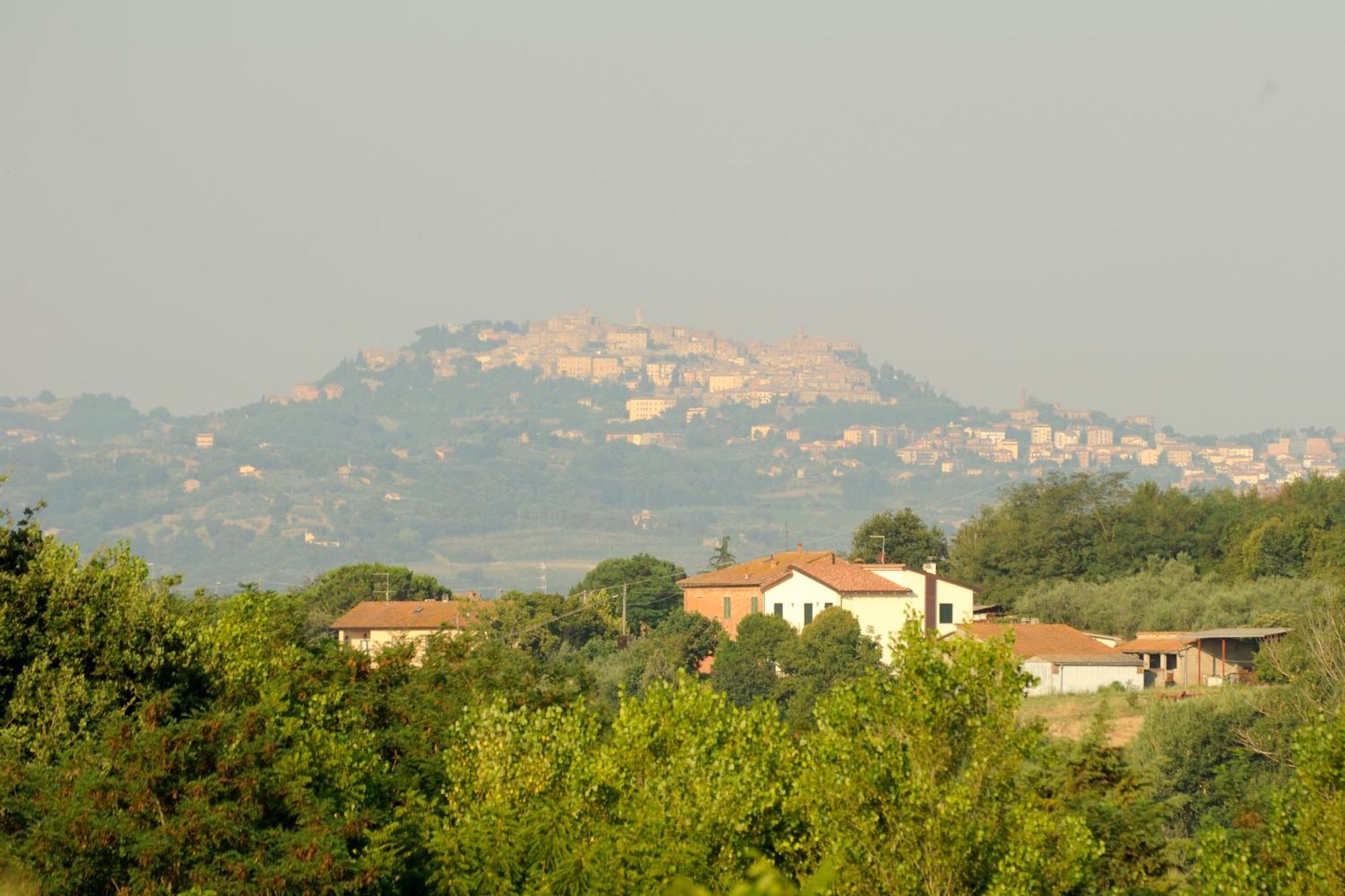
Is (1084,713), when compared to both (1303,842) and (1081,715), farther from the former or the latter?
(1303,842)

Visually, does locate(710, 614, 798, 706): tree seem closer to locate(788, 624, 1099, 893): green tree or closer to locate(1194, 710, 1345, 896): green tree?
locate(1194, 710, 1345, 896): green tree

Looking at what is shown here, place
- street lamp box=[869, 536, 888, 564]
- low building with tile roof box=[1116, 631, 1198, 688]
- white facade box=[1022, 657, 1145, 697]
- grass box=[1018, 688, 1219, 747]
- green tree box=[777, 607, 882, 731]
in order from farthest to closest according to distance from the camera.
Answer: street lamp box=[869, 536, 888, 564], green tree box=[777, 607, 882, 731], low building with tile roof box=[1116, 631, 1198, 688], white facade box=[1022, 657, 1145, 697], grass box=[1018, 688, 1219, 747]

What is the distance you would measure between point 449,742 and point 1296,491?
73223 mm

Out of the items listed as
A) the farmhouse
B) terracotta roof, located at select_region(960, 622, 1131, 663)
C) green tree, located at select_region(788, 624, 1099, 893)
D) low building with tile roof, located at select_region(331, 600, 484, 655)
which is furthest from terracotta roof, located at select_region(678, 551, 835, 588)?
green tree, located at select_region(788, 624, 1099, 893)

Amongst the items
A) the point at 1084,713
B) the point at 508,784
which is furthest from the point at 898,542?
the point at 508,784

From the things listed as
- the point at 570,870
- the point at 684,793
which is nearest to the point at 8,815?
the point at 570,870

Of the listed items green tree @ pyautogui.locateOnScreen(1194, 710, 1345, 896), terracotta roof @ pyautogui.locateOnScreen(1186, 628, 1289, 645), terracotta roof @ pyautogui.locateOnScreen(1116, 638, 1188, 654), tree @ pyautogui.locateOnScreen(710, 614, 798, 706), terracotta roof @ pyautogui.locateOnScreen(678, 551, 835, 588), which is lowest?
tree @ pyautogui.locateOnScreen(710, 614, 798, 706)

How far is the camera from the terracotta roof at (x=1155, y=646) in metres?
55.0

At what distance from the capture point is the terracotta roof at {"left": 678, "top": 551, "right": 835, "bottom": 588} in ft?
249

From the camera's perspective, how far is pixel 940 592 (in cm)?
7331

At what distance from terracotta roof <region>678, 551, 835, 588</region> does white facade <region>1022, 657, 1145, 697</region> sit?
20219 mm

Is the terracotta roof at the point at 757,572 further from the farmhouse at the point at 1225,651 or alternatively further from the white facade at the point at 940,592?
the farmhouse at the point at 1225,651

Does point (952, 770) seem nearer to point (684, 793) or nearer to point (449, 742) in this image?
point (684, 793)

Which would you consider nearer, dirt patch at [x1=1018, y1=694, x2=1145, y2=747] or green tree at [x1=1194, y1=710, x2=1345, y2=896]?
green tree at [x1=1194, y1=710, x2=1345, y2=896]
